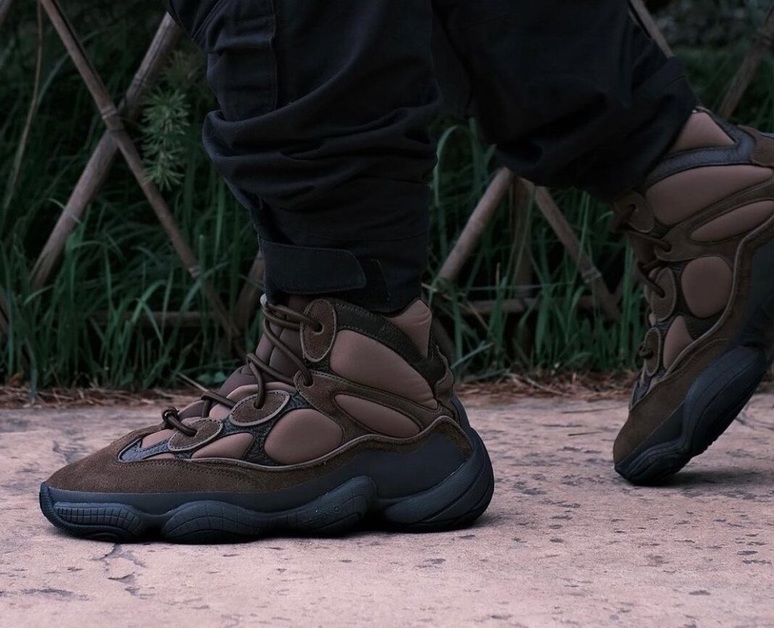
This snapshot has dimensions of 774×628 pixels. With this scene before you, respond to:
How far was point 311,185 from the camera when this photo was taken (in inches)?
43.0

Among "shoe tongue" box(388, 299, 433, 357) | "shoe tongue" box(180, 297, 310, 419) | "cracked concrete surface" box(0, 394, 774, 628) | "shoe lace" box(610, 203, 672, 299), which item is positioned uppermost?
"shoe lace" box(610, 203, 672, 299)

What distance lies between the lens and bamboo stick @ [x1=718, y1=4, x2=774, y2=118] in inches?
90.4

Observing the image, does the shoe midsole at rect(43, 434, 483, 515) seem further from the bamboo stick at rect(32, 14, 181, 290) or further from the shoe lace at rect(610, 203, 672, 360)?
the bamboo stick at rect(32, 14, 181, 290)

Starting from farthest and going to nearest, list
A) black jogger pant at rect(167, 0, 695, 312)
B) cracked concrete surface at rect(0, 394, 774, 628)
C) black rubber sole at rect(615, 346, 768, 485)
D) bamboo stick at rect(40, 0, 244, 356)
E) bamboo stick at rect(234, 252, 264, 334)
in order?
bamboo stick at rect(234, 252, 264, 334) < bamboo stick at rect(40, 0, 244, 356) < black rubber sole at rect(615, 346, 768, 485) < black jogger pant at rect(167, 0, 695, 312) < cracked concrete surface at rect(0, 394, 774, 628)

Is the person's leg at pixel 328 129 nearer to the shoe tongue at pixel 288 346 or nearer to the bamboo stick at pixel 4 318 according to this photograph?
the shoe tongue at pixel 288 346

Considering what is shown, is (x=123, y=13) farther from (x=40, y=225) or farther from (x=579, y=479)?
(x=579, y=479)

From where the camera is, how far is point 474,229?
7.39ft

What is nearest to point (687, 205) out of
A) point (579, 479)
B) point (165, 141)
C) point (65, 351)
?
point (579, 479)

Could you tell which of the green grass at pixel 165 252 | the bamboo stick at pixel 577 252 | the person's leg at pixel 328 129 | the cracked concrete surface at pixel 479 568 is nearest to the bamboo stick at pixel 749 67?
the green grass at pixel 165 252

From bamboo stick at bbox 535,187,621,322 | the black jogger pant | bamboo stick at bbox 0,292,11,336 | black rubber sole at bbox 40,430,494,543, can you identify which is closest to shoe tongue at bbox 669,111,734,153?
the black jogger pant

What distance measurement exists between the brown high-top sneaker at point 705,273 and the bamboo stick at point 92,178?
43.6 inches

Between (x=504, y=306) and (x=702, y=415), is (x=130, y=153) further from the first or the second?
(x=702, y=415)

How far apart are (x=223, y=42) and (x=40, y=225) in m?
1.35

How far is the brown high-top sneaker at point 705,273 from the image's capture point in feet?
4.43
